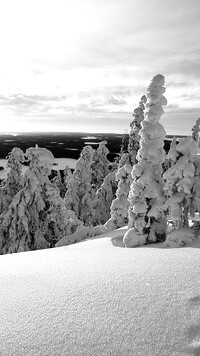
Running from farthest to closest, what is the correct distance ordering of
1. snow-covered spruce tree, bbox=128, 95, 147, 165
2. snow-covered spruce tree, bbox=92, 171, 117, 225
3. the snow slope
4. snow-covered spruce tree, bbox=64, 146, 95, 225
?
1. snow-covered spruce tree, bbox=92, 171, 117, 225
2. snow-covered spruce tree, bbox=64, 146, 95, 225
3. snow-covered spruce tree, bbox=128, 95, 147, 165
4. the snow slope

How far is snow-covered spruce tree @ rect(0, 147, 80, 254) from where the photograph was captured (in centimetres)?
2225

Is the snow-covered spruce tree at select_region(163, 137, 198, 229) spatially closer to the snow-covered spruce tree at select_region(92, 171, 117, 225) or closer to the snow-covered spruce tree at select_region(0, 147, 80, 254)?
the snow-covered spruce tree at select_region(0, 147, 80, 254)

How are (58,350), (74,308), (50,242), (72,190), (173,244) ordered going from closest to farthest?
(58,350) < (74,308) < (173,244) < (50,242) < (72,190)

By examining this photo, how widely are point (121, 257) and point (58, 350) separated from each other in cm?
501

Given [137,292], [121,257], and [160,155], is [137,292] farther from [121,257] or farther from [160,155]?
[160,155]

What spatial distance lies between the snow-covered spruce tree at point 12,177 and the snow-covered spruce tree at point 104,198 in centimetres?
1476

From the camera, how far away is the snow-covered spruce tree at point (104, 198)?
39250 millimetres

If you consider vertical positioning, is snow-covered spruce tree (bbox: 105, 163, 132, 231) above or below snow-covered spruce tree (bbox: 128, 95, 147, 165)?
below

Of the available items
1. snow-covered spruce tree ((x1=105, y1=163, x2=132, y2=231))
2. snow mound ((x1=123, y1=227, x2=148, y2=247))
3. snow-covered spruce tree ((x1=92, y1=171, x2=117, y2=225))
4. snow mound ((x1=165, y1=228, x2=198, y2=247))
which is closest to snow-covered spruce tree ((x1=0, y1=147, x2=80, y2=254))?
snow-covered spruce tree ((x1=105, y1=163, x2=132, y2=231))

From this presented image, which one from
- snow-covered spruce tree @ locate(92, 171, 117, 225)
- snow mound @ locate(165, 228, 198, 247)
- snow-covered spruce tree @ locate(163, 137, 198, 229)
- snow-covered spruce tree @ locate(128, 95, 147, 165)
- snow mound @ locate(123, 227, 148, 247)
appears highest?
snow-covered spruce tree @ locate(128, 95, 147, 165)

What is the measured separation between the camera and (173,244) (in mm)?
11578

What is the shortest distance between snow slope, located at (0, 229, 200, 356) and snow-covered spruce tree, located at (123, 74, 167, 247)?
239 inches

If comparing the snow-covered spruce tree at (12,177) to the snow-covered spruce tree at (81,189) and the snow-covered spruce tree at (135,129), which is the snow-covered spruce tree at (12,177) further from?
the snow-covered spruce tree at (81,189)

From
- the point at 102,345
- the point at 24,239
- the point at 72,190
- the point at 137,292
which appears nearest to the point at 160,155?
the point at 137,292
